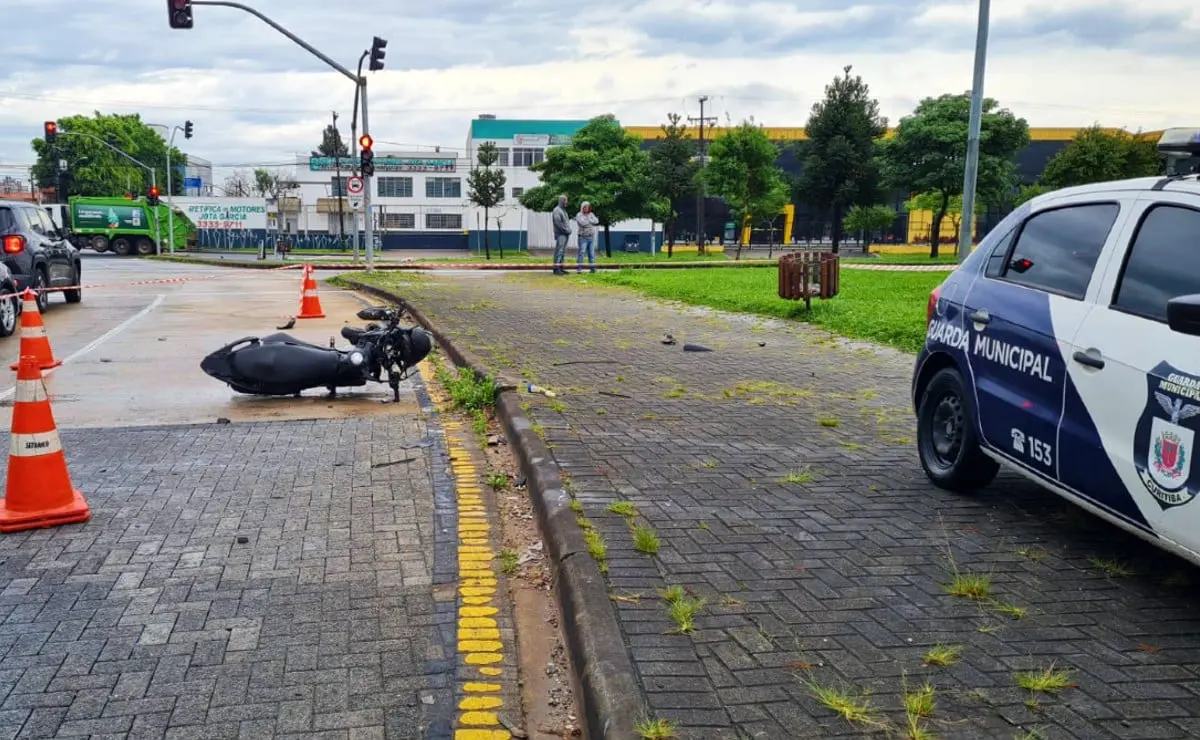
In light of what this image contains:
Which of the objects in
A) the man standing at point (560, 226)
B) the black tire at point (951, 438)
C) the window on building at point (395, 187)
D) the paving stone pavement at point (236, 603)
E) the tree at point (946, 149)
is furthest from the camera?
the window on building at point (395, 187)

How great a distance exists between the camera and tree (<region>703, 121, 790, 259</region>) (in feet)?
143

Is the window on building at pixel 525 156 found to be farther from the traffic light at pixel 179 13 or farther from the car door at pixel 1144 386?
the car door at pixel 1144 386

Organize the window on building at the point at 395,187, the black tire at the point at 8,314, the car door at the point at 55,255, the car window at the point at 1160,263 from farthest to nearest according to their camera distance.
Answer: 1. the window on building at the point at 395,187
2. the car door at the point at 55,255
3. the black tire at the point at 8,314
4. the car window at the point at 1160,263

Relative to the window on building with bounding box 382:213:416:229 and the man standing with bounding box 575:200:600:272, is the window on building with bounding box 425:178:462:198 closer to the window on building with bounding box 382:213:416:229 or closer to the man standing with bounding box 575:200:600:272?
the window on building with bounding box 382:213:416:229

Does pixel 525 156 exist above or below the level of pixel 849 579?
above

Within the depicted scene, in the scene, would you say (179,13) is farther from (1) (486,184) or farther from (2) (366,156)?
(1) (486,184)

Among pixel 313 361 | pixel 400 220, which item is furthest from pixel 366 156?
pixel 400 220

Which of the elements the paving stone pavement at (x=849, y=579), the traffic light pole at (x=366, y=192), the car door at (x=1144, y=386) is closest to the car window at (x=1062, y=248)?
the car door at (x=1144, y=386)

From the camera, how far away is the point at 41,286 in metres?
16.4

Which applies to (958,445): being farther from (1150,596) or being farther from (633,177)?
(633,177)

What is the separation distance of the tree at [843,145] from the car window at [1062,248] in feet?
133

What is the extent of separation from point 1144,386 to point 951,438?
1723 millimetres

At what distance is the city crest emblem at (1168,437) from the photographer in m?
3.52

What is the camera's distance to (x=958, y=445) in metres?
5.39
